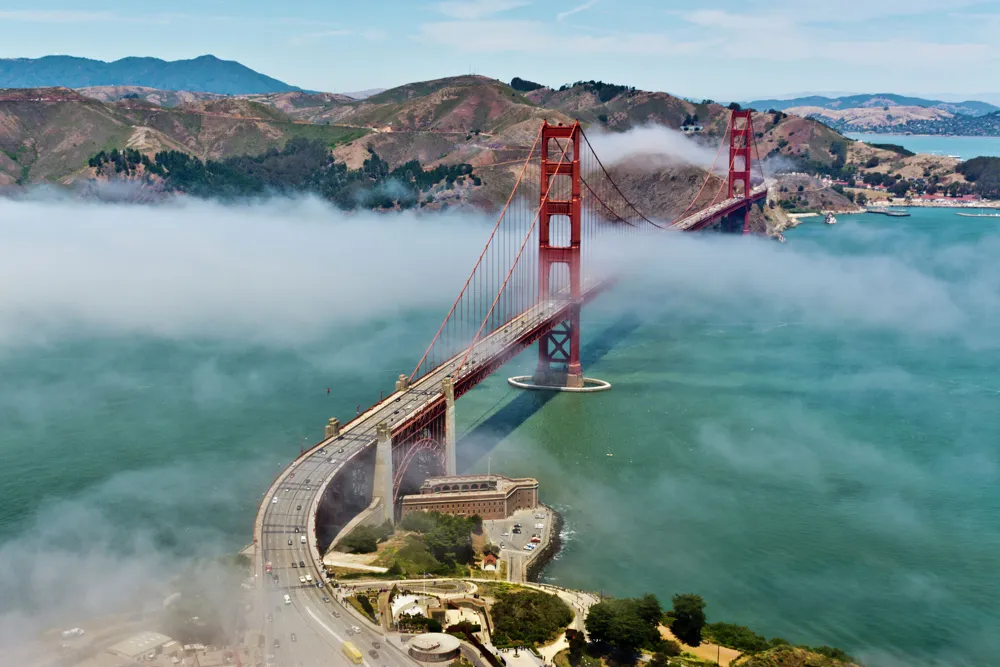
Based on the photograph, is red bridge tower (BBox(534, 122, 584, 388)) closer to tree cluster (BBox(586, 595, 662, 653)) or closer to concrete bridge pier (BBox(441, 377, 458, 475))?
concrete bridge pier (BBox(441, 377, 458, 475))

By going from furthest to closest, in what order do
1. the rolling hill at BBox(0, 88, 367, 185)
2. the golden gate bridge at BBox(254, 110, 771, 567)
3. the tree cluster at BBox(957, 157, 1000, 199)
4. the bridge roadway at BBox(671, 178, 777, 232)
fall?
the tree cluster at BBox(957, 157, 1000, 199) < the rolling hill at BBox(0, 88, 367, 185) < the bridge roadway at BBox(671, 178, 777, 232) < the golden gate bridge at BBox(254, 110, 771, 567)

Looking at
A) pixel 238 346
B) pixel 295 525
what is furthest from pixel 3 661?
pixel 238 346

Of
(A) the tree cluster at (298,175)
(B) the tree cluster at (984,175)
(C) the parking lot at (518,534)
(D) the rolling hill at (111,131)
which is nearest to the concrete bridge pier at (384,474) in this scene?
(C) the parking lot at (518,534)

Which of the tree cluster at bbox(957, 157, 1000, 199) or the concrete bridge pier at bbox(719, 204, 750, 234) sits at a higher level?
the tree cluster at bbox(957, 157, 1000, 199)

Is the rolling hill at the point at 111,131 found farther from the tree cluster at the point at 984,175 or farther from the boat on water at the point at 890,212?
the tree cluster at the point at 984,175

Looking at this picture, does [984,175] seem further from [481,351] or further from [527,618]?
[527,618]

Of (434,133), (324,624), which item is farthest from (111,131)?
(324,624)

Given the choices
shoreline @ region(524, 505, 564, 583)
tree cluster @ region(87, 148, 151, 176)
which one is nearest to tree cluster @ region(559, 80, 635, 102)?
tree cluster @ region(87, 148, 151, 176)
